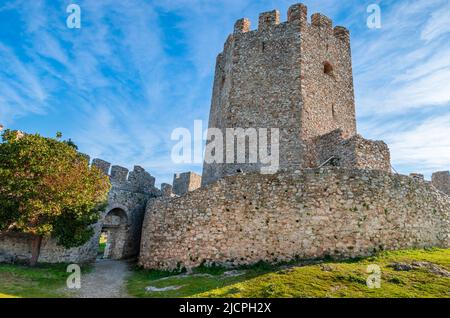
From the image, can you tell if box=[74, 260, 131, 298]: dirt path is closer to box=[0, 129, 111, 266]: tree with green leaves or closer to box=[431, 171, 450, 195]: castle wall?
box=[0, 129, 111, 266]: tree with green leaves

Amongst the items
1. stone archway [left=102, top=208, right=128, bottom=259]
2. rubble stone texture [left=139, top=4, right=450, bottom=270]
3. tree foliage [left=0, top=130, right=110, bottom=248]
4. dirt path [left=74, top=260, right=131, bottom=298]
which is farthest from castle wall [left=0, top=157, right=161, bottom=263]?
rubble stone texture [left=139, top=4, right=450, bottom=270]

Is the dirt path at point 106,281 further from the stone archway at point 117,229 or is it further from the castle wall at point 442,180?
the castle wall at point 442,180

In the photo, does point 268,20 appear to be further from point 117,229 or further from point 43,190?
point 117,229

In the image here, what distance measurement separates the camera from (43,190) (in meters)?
13.1

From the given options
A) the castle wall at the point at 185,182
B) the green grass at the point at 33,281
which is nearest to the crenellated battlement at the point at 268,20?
the castle wall at the point at 185,182

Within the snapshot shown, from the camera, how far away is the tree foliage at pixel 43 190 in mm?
12500

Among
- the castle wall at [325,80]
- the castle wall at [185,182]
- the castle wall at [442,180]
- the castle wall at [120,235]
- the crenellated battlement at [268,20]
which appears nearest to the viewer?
the castle wall at [120,235]

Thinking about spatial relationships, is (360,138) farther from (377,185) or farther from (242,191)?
(242,191)

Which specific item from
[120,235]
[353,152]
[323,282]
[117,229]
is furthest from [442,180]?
[117,229]

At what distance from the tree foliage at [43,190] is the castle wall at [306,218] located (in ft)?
15.1

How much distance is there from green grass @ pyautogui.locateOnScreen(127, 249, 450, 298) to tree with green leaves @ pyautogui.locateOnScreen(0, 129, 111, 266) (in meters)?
4.32

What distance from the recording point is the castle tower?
707 inches

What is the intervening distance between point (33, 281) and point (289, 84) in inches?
648

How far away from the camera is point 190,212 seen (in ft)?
47.6
